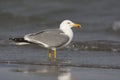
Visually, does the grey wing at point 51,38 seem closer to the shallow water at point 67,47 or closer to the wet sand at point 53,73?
the shallow water at point 67,47

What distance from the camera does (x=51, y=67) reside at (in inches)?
358

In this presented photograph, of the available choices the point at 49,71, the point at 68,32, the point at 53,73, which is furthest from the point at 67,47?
the point at 53,73

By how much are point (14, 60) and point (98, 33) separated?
434 centimetres

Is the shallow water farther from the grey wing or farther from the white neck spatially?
the white neck

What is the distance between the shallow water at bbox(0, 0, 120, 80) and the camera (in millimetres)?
8531

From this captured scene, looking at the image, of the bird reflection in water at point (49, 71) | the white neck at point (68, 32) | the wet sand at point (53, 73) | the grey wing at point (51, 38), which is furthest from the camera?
the white neck at point (68, 32)

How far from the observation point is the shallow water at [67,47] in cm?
853

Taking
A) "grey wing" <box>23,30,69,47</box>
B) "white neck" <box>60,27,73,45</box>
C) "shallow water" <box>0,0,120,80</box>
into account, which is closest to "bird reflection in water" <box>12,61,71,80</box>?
"shallow water" <box>0,0,120,80</box>

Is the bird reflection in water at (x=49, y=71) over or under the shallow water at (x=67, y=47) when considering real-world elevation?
under

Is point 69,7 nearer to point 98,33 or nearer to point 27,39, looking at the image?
point 98,33

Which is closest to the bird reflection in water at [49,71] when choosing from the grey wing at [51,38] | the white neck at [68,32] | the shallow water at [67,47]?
the shallow water at [67,47]

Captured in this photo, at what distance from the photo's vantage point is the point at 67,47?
11570mm

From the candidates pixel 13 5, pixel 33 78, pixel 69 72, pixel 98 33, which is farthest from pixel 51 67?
pixel 13 5

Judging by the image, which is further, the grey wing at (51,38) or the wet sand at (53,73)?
the grey wing at (51,38)
